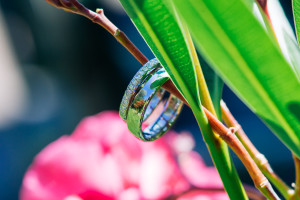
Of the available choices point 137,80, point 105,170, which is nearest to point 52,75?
point 105,170

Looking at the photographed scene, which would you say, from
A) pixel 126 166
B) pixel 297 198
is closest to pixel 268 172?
pixel 297 198

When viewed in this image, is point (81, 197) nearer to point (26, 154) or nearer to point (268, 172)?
point (268, 172)

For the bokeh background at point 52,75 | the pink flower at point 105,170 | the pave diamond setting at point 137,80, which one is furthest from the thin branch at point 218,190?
the bokeh background at point 52,75

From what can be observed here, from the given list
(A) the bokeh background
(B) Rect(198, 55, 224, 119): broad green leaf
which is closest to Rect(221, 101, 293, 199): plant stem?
(B) Rect(198, 55, 224, 119): broad green leaf

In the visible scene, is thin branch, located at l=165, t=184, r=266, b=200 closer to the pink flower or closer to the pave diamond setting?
the pink flower

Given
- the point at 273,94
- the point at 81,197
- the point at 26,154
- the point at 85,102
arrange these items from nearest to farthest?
the point at 273,94 → the point at 81,197 → the point at 26,154 → the point at 85,102

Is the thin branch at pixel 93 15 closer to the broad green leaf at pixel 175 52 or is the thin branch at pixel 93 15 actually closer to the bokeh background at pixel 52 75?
the broad green leaf at pixel 175 52

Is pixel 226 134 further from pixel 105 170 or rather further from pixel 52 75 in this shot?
pixel 52 75
